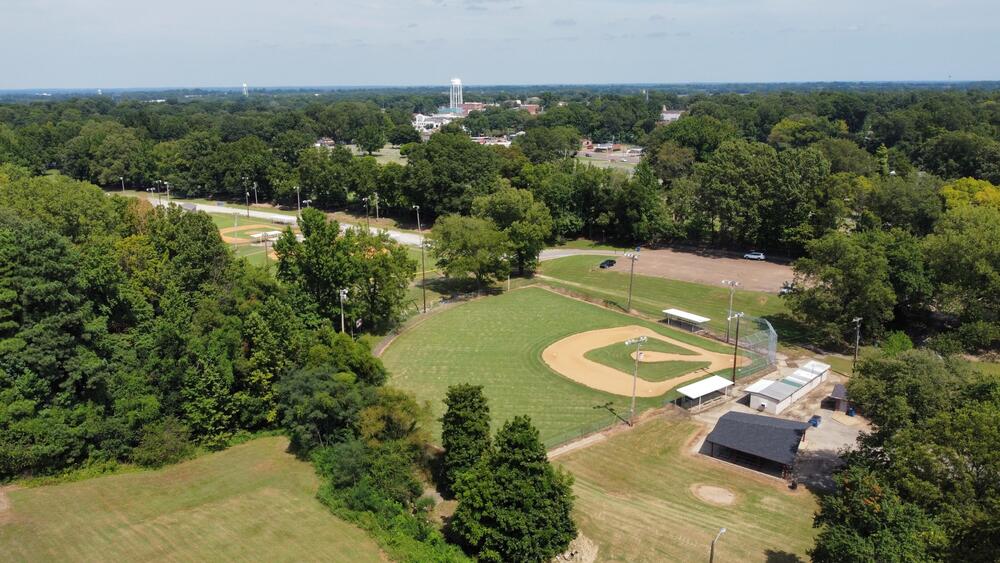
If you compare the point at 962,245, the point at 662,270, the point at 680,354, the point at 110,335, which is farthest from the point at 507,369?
the point at 962,245

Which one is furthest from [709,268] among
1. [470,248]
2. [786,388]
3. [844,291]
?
[786,388]

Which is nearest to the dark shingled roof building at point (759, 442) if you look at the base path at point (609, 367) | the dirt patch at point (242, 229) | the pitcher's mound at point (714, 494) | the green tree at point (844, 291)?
the pitcher's mound at point (714, 494)

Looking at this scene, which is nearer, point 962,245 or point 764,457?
point 764,457

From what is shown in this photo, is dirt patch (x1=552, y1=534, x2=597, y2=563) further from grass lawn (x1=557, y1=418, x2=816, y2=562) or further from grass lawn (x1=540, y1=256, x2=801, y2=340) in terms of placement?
grass lawn (x1=540, y1=256, x2=801, y2=340)

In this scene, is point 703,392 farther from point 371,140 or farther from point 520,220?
point 371,140

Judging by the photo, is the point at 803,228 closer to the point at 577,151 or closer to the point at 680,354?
the point at 680,354

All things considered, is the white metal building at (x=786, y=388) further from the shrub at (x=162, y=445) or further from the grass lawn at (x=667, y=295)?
the shrub at (x=162, y=445)
